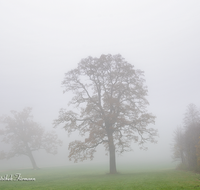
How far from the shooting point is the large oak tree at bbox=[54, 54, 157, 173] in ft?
76.0

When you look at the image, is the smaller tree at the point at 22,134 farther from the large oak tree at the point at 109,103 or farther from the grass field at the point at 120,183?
the grass field at the point at 120,183

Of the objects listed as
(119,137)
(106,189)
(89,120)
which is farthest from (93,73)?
(106,189)

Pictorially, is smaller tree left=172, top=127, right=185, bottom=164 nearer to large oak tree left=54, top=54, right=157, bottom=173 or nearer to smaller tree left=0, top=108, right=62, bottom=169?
large oak tree left=54, top=54, right=157, bottom=173

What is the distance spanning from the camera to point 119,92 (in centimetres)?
2498

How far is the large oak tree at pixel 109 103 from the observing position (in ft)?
76.0

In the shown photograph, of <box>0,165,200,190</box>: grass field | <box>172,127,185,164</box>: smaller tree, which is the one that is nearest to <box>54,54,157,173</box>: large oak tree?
<box>0,165,200,190</box>: grass field

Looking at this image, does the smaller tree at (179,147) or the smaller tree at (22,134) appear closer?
the smaller tree at (179,147)

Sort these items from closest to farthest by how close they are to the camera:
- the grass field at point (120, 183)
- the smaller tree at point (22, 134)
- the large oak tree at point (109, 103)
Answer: the grass field at point (120, 183) < the large oak tree at point (109, 103) < the smaller tree at point (22, 134)

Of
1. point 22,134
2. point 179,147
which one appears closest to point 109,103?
point 179,147

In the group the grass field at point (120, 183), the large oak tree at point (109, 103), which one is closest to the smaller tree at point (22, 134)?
the large oak tree at point (109, 103)

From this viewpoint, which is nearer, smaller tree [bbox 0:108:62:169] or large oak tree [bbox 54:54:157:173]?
large oak tree [bbox 54:54:157:173]

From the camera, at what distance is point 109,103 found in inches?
917

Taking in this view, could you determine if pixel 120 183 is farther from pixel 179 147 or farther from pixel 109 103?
pixel 179 147

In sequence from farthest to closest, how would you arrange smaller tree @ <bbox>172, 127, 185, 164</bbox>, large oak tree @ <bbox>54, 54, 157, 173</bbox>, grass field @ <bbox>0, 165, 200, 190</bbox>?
1. smaller tree @ <bbox>172, 127, 185, 164</bbox>
2. large oak tree @ <bbox>54, 54, 157, 173</bbox>
3. grass field @ <bbox>0, 165, 200, 190</bbox>
